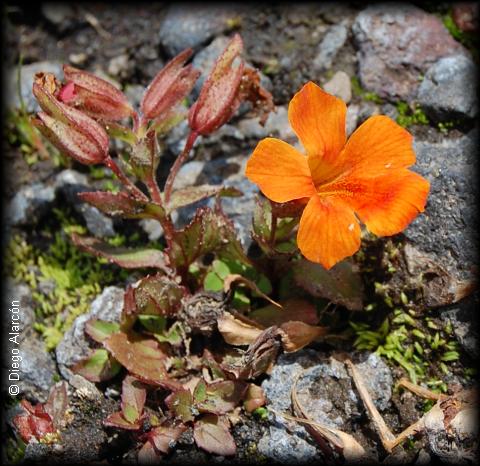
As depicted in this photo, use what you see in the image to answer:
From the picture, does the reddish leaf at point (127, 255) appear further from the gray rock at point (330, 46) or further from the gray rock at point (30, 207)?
the gray rock at point (330, 46)

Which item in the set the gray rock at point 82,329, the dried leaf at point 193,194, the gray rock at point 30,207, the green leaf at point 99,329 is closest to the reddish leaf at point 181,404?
the green leaf at point 99,329

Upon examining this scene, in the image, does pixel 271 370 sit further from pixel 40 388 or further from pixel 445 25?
pixel 445 25

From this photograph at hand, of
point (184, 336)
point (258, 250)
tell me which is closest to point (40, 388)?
point (184, 336)

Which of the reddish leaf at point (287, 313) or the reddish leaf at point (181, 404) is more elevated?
the reddish leaf at point (287, 313)

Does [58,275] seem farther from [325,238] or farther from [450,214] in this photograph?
[450,214]

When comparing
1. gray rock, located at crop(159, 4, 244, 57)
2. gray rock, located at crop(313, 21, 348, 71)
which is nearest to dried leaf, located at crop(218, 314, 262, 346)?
gray rock, located at crop(313, 21, 348, 71)

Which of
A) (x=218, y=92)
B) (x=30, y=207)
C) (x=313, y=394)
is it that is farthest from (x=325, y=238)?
(x=30, y=207)

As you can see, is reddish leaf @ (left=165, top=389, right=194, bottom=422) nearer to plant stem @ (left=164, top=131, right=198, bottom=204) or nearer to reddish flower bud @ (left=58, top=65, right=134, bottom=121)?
plant stem @ (left=164, top=131, right=198, bottom=204)
